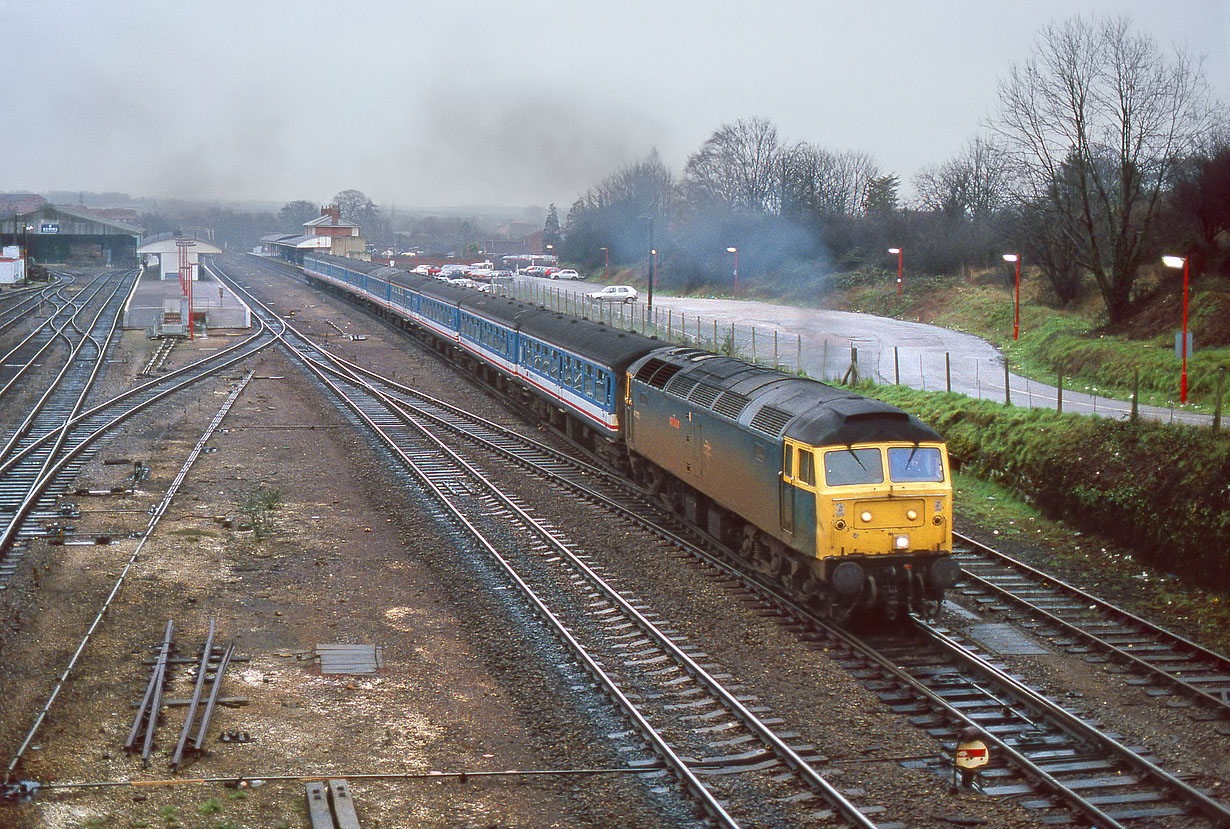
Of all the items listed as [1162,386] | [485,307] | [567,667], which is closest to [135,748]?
[567,667]

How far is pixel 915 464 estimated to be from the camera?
555 inches

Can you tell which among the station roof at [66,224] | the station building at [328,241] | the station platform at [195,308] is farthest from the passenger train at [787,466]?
the station building at [328,241]

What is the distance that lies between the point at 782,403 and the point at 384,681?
649 centimetres

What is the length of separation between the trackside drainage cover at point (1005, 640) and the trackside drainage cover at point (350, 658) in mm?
7511

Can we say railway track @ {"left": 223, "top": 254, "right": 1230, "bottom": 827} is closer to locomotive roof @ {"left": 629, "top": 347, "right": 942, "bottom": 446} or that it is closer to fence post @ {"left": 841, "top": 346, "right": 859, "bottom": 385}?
locomotive roof @ {"left": 629, "top": 347, "right": 942, "bottom": 446}

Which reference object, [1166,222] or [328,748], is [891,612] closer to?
[328,748]

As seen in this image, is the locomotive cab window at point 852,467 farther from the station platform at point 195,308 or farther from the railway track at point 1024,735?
the station platform at point 195,308

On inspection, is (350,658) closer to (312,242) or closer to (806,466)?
(806,466)

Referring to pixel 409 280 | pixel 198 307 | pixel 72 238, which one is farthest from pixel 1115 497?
pixel 72 238

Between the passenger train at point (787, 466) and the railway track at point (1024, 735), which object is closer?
the railway track at point (1024, 735)

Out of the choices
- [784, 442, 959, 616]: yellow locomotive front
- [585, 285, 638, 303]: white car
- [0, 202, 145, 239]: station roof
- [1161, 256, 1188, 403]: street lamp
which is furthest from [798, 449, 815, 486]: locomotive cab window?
[0, 202, 145, 239]: station roof

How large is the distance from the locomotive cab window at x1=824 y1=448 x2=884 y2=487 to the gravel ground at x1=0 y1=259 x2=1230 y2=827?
2132mm

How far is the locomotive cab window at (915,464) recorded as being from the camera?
45.9 feet

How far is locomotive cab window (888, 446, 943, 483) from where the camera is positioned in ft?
45.9
